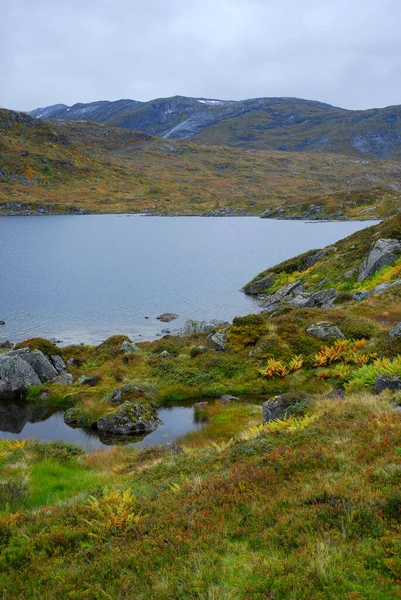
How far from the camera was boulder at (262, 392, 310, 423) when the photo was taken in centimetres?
1769

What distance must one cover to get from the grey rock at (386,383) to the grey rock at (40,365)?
19.9 meters

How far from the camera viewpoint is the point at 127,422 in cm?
2152

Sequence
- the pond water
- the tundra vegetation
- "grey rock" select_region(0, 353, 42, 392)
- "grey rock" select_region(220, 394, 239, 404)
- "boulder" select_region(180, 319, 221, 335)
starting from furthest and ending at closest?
"boulder" select_region(180, 319, 221, 335)
"grey rock" select_region(0, 353, 42, 392)
"grey rock" select_region(220, 394, 239, 404)
the pond water
the tundra vegetation

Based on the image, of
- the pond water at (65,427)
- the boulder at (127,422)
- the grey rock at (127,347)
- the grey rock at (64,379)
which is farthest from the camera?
the grey rock at (127,347)

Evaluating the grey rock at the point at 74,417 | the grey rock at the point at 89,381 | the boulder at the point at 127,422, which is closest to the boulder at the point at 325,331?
the boulder at the point at 127,422

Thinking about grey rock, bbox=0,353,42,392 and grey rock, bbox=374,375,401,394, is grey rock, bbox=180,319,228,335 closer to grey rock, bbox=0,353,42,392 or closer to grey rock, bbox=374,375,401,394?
grey rock, bbox=0,353,42,392

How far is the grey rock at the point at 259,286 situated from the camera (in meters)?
55.0

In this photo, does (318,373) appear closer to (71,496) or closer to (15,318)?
(71,496)

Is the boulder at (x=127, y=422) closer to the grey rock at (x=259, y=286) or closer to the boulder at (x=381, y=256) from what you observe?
the boulder at (x=381, y=256)

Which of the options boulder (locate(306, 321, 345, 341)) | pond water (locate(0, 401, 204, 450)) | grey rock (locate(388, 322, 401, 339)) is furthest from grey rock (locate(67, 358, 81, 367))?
grey rock (locate(388, 322, 401, 339))

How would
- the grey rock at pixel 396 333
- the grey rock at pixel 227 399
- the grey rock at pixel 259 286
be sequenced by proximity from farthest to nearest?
the grey rock at pixel 259 286
the grey rock at pixel 227 399
the grey rock at pixel 396 333

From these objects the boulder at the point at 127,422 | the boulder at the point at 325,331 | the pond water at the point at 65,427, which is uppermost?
the boulder at the point at 325,331

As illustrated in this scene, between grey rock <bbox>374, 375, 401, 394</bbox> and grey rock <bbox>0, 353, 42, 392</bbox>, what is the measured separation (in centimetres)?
1990

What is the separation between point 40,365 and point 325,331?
18858 mm
